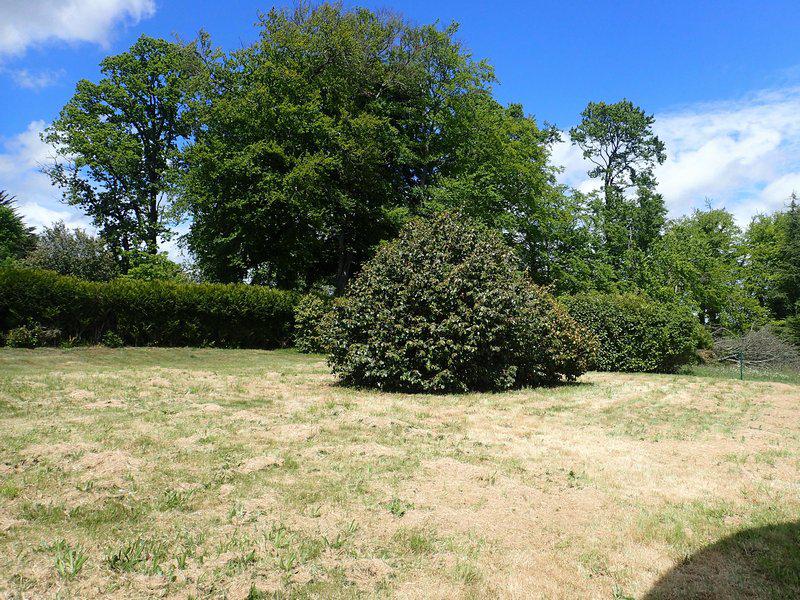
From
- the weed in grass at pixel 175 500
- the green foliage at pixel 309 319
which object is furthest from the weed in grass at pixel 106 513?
the green foliage at pixel 309 319

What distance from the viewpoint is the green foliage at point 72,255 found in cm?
2312

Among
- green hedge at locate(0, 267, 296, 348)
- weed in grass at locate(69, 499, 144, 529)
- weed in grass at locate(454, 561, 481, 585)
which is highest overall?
green hedge at locate(0, 267, 296, 348)

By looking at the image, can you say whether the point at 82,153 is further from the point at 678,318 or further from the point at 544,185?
the point at 678,318

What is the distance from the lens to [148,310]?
15758 millimetres

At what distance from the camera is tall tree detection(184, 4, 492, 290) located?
71.9 feet

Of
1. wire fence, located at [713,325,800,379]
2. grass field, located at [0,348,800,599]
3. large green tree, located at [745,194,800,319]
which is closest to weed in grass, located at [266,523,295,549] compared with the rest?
grass field, located at [0,348,800,599]

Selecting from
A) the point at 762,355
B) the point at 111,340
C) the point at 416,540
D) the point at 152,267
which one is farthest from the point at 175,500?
the point at 152,267

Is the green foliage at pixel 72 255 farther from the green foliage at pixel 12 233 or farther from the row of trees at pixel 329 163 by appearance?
the green foliage at pixel 12 233

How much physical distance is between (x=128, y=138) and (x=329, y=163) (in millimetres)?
13815

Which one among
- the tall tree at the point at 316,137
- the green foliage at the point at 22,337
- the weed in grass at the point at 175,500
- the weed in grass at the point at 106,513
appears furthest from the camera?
the tall tree at the point at 316,137

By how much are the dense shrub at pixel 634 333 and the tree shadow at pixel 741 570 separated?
11.5 metres

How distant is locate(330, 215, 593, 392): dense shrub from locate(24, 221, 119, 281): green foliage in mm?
18573

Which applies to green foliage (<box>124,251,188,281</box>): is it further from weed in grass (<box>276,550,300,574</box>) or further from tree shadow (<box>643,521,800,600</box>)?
tree shadow (<box>643,521,800,600</box>)

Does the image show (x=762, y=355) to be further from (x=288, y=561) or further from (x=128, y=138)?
(x=128, y=138)
